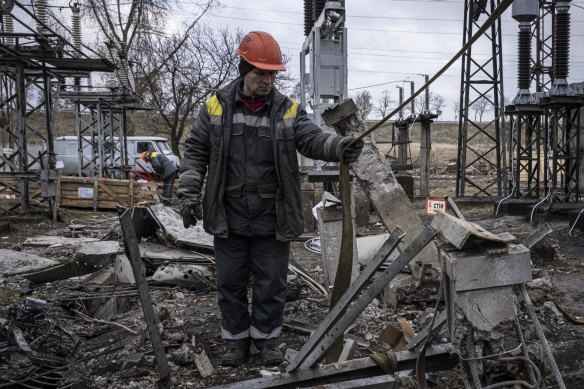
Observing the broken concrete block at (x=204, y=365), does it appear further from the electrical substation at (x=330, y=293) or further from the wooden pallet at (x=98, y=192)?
the wooden pallet at (x=98, y=192)

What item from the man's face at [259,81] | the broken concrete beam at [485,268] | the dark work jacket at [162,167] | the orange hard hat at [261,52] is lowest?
the broken concrete beam at [485,268]

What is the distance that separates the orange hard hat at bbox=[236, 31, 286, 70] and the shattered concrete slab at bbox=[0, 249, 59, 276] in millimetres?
4746

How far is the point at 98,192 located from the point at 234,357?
13628 mm

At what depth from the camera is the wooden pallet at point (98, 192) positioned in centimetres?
1570

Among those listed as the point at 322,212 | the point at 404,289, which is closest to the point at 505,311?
the point at 404,289

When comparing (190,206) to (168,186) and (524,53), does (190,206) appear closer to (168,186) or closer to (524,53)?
(168,186)

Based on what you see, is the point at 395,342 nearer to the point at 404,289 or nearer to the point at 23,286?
the point at 404,289

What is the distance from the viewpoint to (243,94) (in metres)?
3.42

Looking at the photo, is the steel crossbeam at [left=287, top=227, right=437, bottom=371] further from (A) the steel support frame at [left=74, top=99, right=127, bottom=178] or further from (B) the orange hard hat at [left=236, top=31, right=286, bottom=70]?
(A) the steel support frame at [left=74, top=99, right=127, bottom=178]

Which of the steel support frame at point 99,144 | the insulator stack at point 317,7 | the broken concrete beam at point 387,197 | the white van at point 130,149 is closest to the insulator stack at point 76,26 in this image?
the steel support frame at point 99,144

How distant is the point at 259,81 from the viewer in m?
3.32

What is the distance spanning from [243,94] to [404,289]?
2.38 meters

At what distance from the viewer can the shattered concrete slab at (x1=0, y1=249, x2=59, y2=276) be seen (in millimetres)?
6852

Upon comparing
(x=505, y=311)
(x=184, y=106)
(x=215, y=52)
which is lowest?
(x=505, y=311)
